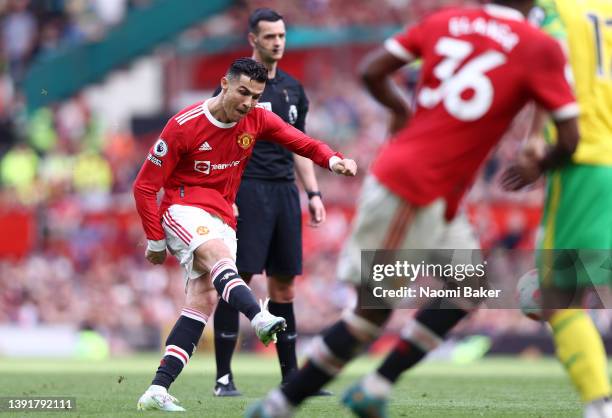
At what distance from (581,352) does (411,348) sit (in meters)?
0.79

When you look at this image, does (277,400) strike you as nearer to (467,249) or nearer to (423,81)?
(467,249)

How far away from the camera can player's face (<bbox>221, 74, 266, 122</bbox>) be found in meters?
8.16

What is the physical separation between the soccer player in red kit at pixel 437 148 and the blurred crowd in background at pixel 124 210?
476 inches

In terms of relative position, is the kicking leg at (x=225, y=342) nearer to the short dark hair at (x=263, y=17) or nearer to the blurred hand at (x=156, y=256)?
the blurred hand at (x=156, y=256)

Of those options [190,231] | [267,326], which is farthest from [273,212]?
[267,326]

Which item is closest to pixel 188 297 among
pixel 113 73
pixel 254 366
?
pixel 254 366

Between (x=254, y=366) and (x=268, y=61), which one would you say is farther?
(x=254, y=366)

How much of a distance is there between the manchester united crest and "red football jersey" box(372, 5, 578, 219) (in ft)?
8.06

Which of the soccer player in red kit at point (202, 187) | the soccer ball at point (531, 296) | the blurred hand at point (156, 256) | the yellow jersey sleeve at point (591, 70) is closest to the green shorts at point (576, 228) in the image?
the soccer ball at point (531, 296)

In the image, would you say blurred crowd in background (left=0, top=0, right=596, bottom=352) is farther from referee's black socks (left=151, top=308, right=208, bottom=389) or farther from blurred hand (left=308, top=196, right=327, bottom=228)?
A: referee's black socks (left=151, top=308, right=208, bottom=389)

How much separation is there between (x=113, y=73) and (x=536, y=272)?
2258 cm

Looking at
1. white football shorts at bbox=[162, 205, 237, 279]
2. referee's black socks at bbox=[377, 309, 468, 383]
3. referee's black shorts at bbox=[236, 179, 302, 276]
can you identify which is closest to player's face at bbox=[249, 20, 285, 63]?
referee's black shorts at bbox=[236, 179, 302, 276]

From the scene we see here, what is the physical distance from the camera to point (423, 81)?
611 cm

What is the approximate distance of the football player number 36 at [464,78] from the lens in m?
5.99
